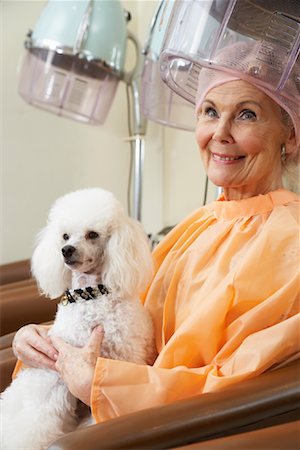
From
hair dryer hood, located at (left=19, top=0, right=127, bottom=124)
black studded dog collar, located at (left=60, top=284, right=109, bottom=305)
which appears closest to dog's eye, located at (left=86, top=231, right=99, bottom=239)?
black studded dog collar, located at (left=60, top=284, right=109, bottom=305)

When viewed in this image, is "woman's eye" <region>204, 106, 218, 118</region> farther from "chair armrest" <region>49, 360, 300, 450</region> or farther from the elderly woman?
"chair armrest" <region>49, 360, 300, 450</region>

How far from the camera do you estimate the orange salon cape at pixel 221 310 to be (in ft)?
3.65

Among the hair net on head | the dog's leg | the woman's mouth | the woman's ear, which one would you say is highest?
the hair net on head

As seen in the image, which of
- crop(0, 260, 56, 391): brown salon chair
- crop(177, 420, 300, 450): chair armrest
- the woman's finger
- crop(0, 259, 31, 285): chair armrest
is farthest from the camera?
crop(0, 259, 31, 285): chair armrest

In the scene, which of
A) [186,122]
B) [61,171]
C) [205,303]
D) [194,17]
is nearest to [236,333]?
[205,303]

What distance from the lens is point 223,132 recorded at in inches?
50.9

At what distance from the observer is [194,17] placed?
4.48ft

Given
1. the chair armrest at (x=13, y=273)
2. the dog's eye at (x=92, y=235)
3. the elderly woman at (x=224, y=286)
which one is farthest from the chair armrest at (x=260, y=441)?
the chair armrest at (x=13, y=273)

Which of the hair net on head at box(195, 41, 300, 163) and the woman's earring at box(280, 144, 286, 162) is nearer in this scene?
the hair net on head at box(195, 41, 300, 163)

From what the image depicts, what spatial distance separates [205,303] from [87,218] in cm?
30

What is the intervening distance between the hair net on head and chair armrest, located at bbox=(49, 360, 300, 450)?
1.73ft

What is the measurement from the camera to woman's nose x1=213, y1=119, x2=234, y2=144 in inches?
50.8

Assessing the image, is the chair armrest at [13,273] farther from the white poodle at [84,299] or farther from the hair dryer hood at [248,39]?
the hair dryer hood at [248,39]

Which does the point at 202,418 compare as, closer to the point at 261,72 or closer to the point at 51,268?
the point at 51,268
